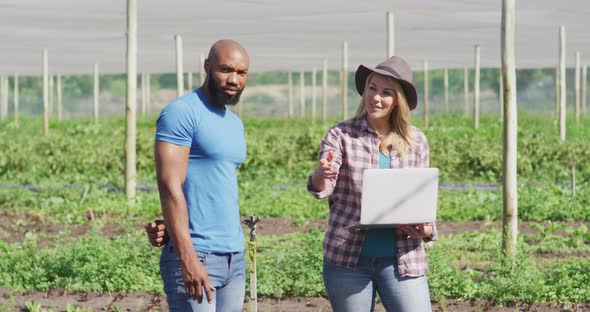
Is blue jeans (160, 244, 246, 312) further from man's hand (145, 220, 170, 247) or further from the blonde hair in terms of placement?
the blonde hair

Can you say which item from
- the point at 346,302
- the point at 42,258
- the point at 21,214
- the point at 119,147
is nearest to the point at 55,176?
the point at 119,147

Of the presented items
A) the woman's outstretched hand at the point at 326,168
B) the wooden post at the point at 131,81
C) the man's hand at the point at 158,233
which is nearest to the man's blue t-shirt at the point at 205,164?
the man's hand at the point at 158,233

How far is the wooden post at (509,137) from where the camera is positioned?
7301mm

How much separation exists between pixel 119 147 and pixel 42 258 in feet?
27.4

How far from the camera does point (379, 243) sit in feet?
11.7

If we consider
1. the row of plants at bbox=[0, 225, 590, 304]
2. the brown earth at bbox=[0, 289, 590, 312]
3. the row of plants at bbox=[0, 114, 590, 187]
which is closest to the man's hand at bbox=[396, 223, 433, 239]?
the brown earth at bbox=[0, 289, 590, 312]

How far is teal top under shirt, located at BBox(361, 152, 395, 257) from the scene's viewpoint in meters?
3.55

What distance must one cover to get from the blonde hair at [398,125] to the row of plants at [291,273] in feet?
8.92

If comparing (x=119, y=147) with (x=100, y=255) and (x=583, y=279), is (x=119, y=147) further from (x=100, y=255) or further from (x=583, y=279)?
(x=583, y=279)

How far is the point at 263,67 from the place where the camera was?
3064 cm

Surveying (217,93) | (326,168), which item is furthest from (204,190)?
(326,168)

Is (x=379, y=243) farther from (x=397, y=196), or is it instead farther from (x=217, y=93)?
(x=217, y=93)

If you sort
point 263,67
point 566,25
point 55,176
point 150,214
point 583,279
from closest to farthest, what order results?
point 583,279
point 150,214
point 55,176
point 566,25
point 263,67

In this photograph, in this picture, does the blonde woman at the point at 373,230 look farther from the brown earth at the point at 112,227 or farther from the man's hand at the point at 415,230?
the brown earth at the point at 112,227
